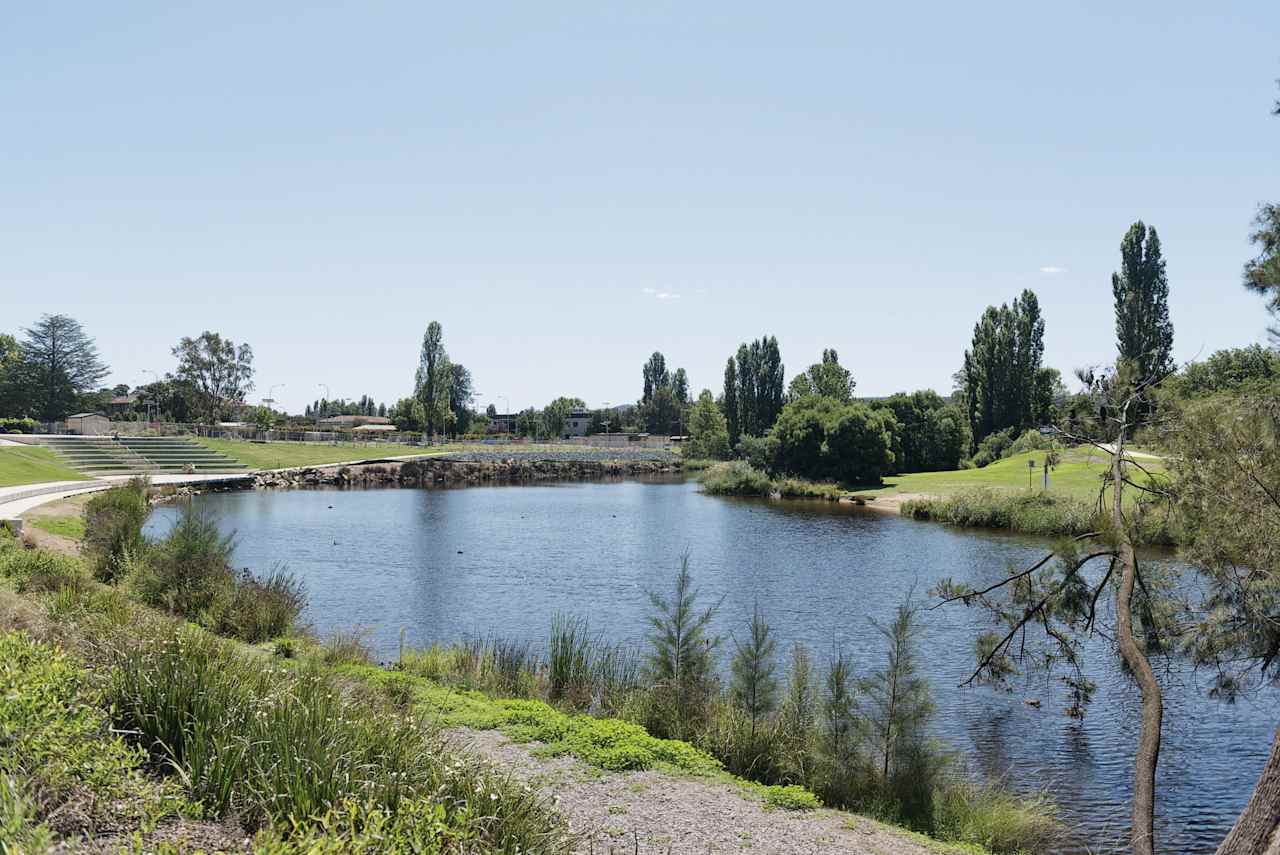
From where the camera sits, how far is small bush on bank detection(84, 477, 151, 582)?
1927 cm

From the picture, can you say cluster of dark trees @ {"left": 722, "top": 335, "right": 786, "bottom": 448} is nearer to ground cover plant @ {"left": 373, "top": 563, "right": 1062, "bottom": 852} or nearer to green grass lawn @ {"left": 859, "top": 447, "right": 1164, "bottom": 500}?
green grass lawn @ {"left": 859, "top": 447, "right": 1164, "bottom": 500}

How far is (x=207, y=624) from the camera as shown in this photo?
15.7m

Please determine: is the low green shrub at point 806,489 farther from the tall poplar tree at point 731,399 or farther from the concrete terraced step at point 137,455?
the concrete terraced step at point 137,455

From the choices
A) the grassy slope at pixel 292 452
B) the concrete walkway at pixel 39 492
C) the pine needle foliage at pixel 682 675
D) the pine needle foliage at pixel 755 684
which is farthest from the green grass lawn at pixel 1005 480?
the grassy slope at pixel 292 452

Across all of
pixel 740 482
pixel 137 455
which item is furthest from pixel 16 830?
pixel 137 455

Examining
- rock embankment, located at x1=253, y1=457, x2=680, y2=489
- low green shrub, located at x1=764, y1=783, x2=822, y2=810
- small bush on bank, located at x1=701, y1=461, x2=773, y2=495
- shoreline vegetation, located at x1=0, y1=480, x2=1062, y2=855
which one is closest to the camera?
shoreline vegetation, located at x1=0, y1=480, x2=1062, y2=855

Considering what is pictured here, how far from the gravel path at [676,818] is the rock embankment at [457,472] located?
2332 inches

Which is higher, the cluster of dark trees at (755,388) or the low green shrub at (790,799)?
the cluster of dark trees at (755,388)

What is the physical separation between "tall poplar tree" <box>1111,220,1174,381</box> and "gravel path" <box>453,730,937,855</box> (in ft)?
220

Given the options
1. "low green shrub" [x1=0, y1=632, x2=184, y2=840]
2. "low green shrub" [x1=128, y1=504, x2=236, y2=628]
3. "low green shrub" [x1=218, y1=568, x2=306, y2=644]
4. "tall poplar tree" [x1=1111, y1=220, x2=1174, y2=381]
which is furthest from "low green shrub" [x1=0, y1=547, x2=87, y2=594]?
"tall poplar tree" [x1=1111, y1=220, x2=1174, y2=381]

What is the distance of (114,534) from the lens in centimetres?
2045

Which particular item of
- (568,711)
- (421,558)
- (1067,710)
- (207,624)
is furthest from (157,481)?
(1067,710)

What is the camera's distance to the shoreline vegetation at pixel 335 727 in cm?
495

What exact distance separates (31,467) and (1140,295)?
77.9m
